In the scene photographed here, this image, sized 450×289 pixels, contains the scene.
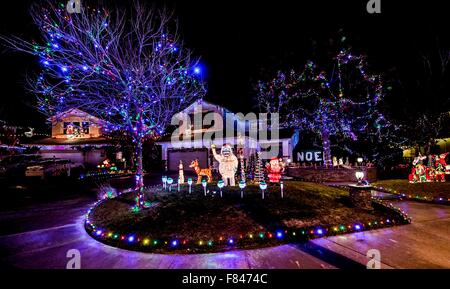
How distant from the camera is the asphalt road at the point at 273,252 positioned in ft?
15.3

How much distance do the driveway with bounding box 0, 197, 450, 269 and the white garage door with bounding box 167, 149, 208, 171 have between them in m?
16.0

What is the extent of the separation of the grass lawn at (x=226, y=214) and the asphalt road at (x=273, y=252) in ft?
2.03

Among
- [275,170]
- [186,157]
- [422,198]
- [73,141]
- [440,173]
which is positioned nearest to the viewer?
[422,198]

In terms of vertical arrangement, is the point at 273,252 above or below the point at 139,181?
below

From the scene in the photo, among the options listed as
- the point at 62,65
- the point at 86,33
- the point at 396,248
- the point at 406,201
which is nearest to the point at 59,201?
the point at 62,65

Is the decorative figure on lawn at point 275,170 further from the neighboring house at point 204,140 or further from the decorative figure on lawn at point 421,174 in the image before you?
the neighboring house at point 204,140

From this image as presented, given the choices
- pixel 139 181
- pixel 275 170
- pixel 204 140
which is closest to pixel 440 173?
pixel 275 170

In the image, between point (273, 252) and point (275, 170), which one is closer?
point (273, 252)

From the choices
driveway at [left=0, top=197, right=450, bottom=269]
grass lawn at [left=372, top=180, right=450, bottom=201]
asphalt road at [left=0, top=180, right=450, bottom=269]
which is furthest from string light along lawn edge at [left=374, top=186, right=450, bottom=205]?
asphalt road at [left=0, top=180, right=450, bottom=269]

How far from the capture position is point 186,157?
2380cm

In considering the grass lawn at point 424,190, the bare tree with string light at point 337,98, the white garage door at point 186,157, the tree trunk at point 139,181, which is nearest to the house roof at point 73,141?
the white garage door at point 186,157

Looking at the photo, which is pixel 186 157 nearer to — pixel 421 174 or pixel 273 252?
pixel 421 174
